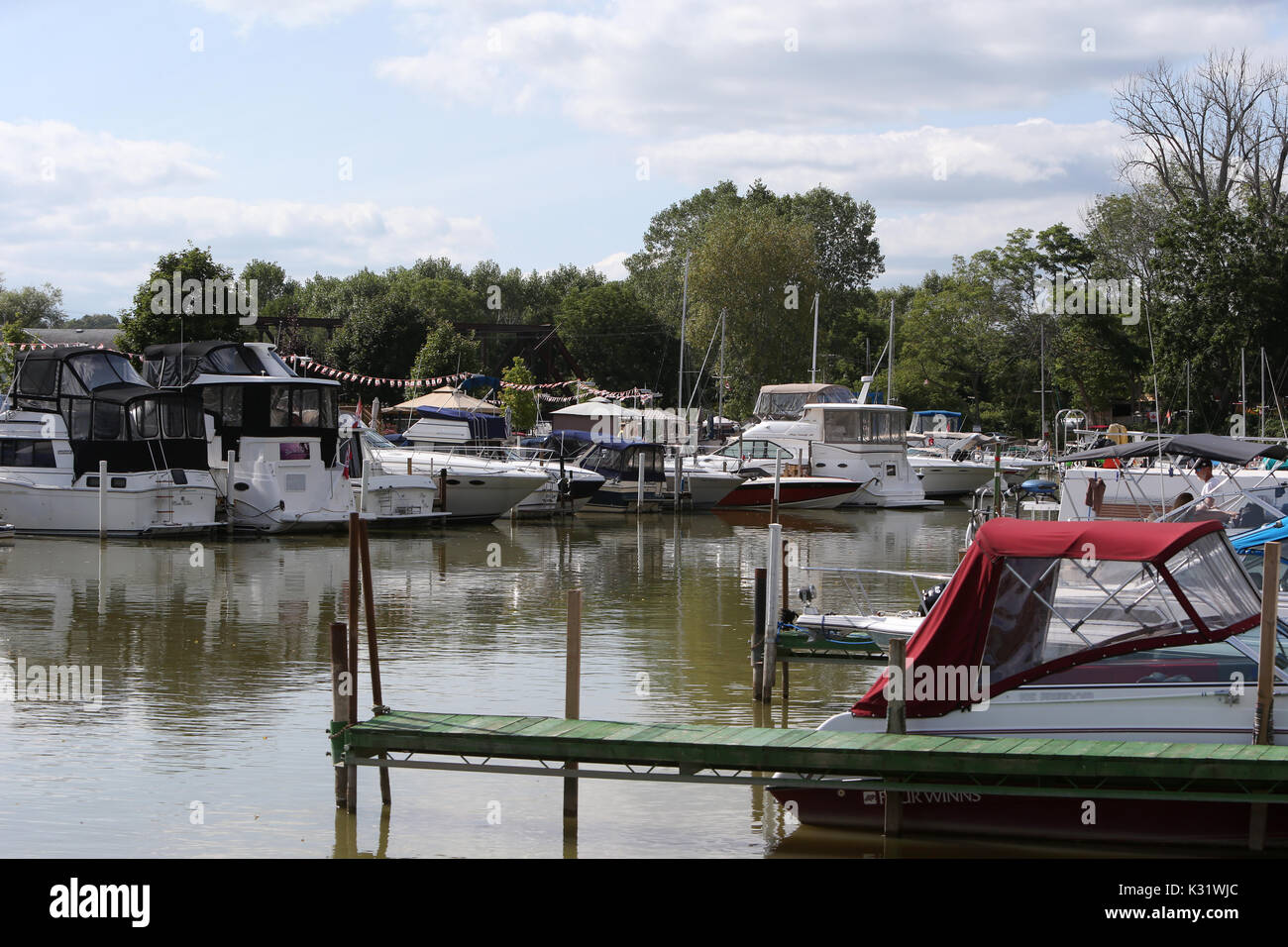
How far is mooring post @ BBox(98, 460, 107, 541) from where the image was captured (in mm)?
28125

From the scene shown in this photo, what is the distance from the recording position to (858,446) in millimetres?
43625

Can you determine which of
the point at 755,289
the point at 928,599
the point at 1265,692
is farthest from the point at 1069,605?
the point at 755,289

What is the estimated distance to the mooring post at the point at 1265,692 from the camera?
9516 mm

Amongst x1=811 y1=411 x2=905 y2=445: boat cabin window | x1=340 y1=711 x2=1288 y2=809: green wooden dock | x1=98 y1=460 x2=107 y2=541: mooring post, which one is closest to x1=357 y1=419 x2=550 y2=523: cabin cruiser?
x1=98 y1=460 x2=107 y2=541: mooring post

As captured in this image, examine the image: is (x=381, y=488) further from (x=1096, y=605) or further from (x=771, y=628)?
(x=1096, y=605)

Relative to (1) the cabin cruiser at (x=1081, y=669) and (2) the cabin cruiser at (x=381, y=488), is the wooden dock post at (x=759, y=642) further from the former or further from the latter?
(2) the cabin cruiser at (x=381, y=488)

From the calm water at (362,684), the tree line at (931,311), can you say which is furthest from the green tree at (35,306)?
the calm water at (362,684)

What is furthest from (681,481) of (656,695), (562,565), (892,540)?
(656,695)

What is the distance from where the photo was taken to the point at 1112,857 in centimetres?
974

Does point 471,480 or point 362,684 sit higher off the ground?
point 471,480

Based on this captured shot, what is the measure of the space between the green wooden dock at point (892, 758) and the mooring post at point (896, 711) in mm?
198

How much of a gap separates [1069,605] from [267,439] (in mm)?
23313
